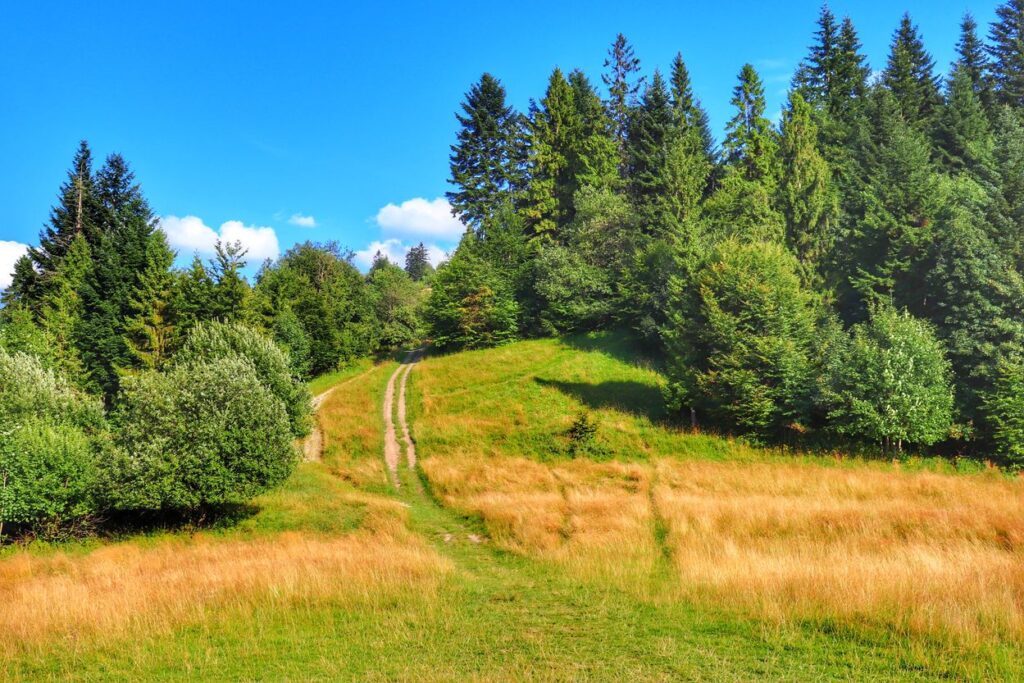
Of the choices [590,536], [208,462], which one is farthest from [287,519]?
[590,536]

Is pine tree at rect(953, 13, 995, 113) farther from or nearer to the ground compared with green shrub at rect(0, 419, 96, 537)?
farther from the ground

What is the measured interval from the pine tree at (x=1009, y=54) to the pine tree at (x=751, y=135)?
24.8 metres

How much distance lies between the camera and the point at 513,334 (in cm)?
5938

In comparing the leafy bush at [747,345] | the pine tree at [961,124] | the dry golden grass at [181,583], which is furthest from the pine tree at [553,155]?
the dry golden grass at [181,583]

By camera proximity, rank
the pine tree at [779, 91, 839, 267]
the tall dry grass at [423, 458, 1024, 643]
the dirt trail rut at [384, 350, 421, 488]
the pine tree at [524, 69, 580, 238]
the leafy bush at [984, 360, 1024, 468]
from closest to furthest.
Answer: the tall dry grass at [423, 458, 1024, 643], the leafy bush at [984, 360, 1024, 468], the dirt trail rut at [384, 350, 421, 488], the pine tree at [779, 91, 839, 267], the pine tree at [524, 69, 580, 238]

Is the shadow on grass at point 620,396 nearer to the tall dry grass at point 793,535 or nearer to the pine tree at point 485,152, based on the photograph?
the tall dry grass at point 793,535

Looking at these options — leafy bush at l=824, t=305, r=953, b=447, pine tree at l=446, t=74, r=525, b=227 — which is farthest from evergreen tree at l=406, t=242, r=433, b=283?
leafy bush at l=824, t=305, r=953, b=447

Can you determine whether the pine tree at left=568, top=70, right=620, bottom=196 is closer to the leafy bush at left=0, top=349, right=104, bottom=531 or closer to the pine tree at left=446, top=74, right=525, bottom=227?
the pine tree at left=446, top=74, right=525, bottom=227

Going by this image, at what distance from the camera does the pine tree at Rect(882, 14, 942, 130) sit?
2235 inches

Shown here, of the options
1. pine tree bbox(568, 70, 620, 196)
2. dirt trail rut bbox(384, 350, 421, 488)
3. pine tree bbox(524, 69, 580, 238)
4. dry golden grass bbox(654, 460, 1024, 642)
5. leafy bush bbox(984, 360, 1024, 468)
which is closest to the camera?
dry golden grass bbox(654, 460, 1024, 642)

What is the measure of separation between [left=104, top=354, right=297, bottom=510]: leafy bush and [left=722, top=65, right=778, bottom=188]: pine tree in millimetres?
53377

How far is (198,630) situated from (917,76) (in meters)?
86.3

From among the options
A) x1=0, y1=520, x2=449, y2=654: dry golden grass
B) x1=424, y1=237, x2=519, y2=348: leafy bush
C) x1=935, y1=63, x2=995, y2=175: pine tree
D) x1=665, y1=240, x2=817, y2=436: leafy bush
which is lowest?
x1=0, y1=520, x2=449, y2=654: dry golden grass

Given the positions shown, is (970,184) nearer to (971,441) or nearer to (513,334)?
(971,441)
